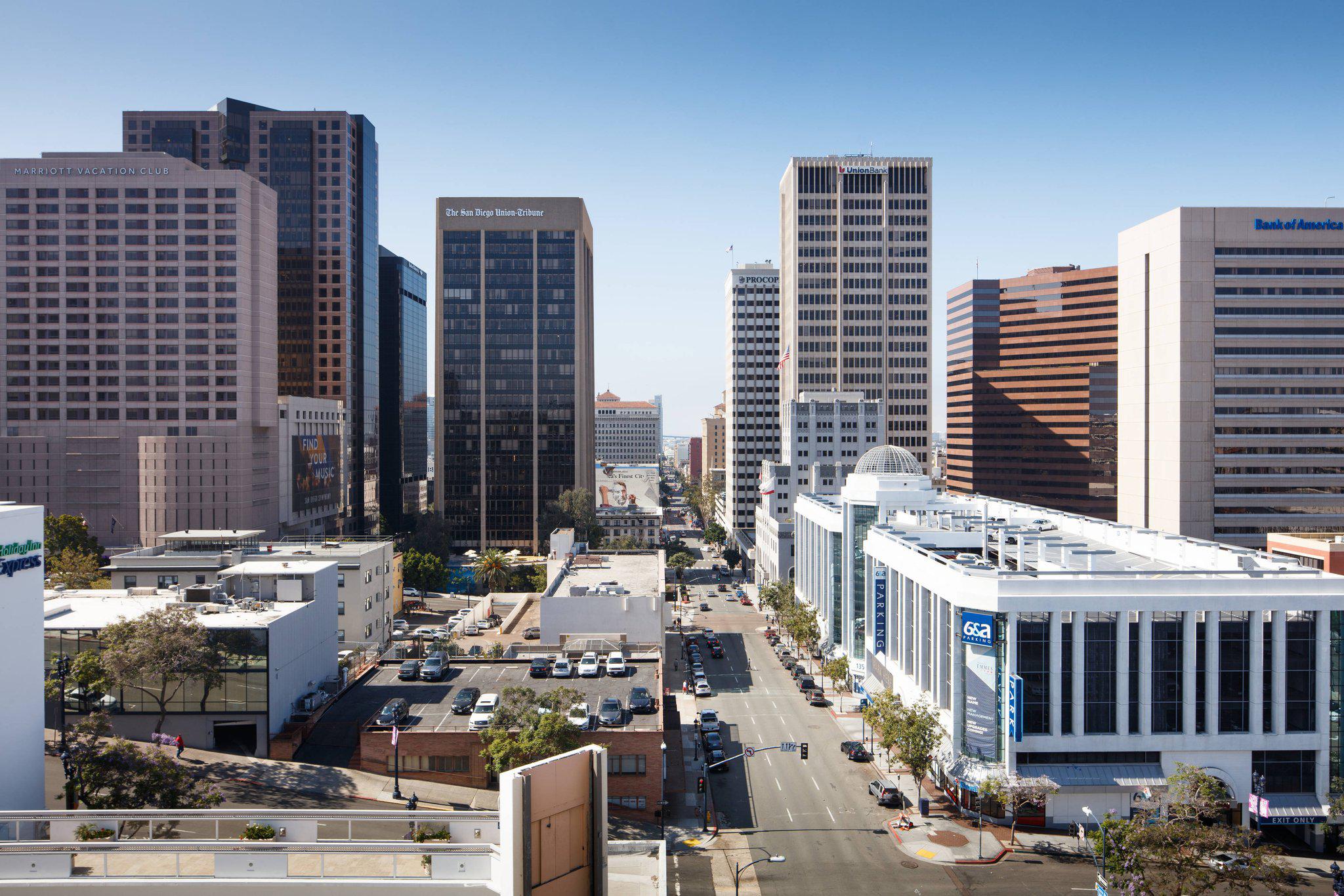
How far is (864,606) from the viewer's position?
94125 mm

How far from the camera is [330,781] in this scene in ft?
195

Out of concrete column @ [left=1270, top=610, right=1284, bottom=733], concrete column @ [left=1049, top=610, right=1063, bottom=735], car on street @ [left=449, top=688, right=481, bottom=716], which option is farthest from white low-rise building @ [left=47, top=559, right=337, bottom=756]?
concrete column @ [left=1270, top=610, right=1284, bottom=733]

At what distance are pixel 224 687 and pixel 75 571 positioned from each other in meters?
46.2

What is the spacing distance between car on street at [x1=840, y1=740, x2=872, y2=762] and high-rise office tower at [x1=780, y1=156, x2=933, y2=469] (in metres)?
121

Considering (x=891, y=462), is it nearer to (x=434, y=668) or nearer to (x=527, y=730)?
(x=434, y=668)

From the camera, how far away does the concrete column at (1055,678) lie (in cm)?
5684

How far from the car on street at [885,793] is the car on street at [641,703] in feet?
55.1

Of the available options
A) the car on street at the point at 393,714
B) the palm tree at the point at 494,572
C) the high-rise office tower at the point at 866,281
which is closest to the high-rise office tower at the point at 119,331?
the palm tree at the point at 494,572

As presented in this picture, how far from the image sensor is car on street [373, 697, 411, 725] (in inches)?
2410

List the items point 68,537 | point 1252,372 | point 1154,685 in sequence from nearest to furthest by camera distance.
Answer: point 1154,685, point 68,537, point 1252,372

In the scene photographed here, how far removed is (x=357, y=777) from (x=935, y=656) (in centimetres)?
4222

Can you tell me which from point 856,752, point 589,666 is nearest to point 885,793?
point 856,752

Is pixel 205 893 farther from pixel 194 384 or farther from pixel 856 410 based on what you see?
pixel 856 410

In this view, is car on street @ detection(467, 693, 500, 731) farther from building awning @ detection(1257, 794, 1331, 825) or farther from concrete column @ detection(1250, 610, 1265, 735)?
building awning @ detection(1257, 794, 1331, 825)
